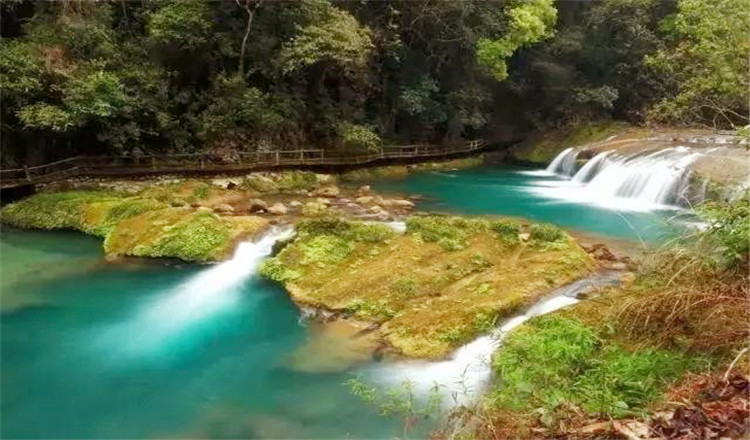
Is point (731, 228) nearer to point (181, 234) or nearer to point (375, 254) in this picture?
point (375, 254)

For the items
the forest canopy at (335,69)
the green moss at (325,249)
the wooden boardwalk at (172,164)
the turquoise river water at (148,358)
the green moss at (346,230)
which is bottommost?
the turquoise river water at (148,358)

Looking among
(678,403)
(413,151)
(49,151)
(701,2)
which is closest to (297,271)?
(678,403)

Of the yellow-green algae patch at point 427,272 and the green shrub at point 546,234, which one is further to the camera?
the green shrub at point 546,234

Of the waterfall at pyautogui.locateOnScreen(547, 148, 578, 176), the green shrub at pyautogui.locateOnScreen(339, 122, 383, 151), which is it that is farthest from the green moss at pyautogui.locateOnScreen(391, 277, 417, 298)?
the waterfall at pyautogui.locateOnScreen(547, 148, 578, 176)

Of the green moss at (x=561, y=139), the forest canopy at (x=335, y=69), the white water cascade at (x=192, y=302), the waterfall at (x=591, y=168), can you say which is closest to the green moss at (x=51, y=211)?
the forest canopy at (x=335, y=69)

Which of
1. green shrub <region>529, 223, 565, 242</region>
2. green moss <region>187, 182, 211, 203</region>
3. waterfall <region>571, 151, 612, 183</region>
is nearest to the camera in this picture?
green shrub <region>529, 223, 565, 242</region>

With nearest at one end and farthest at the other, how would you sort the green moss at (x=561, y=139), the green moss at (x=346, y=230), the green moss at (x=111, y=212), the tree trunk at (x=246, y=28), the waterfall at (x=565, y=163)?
the green moss at (x=346, y=230)
the green moss at (x=111, y=212)
the tree trunk at (x=246, y=28)
the waterfall at (x=565, y=163)
the green moss at (x=561, y=139)

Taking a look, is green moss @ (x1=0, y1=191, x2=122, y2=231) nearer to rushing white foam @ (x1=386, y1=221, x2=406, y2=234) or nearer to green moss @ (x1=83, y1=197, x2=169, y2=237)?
green moss @ (x1=83, y1=197, x2=169, y2=237)

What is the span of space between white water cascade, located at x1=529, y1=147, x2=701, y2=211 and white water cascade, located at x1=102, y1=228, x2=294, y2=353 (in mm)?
11553

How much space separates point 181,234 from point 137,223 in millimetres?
1468

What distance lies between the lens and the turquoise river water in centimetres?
709

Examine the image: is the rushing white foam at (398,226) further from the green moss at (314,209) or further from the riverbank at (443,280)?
the green moss at (314,209)

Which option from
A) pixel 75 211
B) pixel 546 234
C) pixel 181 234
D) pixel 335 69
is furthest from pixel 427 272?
pixel 335 69

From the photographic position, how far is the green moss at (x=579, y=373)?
17.5ft
